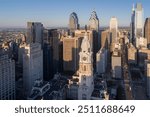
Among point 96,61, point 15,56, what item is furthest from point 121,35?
point 15,56

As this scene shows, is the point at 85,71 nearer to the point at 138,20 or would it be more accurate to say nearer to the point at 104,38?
the point at 104,38

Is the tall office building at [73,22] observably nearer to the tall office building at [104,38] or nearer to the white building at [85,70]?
the tall office building at [104,38]

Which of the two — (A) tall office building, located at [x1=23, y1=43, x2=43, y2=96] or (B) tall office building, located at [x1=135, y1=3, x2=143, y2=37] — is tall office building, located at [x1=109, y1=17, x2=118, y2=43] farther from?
(A) tall office building, located at [x1=23, y1=43, x2=43, y2=96]

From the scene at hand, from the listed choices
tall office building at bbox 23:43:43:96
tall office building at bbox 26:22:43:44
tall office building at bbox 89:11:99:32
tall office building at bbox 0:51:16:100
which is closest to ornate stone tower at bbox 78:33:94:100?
tall office building at bbox 0:51:16:100

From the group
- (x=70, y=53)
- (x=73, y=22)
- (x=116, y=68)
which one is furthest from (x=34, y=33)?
(x=73, y=22)

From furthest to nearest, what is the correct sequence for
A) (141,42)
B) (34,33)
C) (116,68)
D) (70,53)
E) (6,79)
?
(141,42)
(34,33)
(70,53)
(116,68)
(6,79)

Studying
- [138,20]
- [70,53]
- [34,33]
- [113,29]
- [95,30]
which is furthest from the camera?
[138,20]
